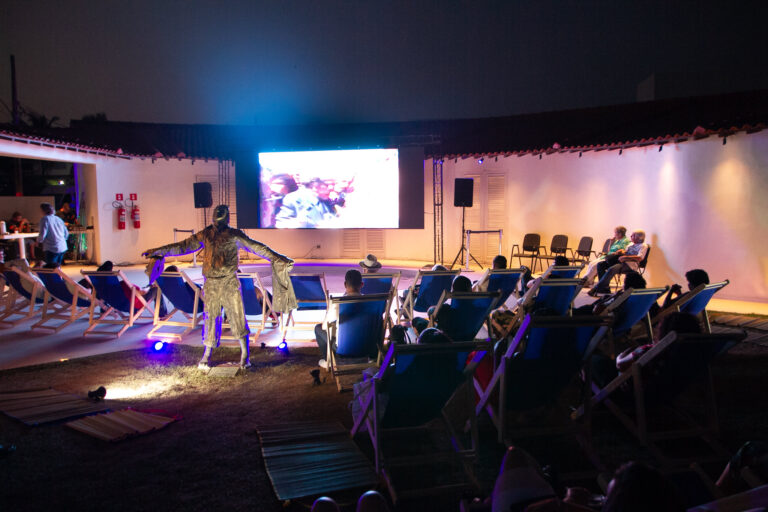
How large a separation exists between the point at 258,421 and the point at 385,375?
53.3 inches

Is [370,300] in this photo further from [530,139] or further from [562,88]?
[562,88]

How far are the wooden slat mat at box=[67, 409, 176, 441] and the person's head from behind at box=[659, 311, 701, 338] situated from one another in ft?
11.3

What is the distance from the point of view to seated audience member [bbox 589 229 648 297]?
26.9 feet

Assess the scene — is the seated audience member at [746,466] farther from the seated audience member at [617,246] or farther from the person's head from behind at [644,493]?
the seated audience member at [617,246]

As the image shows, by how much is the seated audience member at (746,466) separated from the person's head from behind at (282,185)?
35.5 feet

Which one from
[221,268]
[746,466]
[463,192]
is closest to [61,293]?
[221,268]

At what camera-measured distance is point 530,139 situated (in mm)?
12008

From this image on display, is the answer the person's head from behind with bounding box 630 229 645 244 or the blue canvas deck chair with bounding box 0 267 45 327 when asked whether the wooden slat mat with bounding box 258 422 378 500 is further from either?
the person's head from behind with bounding box 630 229 645 244

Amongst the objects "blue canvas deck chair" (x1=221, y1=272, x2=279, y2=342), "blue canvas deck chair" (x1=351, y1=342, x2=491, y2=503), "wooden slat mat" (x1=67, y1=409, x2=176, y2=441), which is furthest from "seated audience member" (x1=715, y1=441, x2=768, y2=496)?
"blue canvas deck chair" (x1=221, y1=272, x2=279, y2=342)

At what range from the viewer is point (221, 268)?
190 inches

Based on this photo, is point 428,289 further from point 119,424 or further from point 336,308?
point 119,424

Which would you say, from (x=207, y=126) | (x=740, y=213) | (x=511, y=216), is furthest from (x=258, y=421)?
(x=207, y=126)

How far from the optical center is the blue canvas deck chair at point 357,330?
4.19 m

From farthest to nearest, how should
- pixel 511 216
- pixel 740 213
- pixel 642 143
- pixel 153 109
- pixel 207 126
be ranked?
pixel 153 109, pixel 207 126, pixel 511 216, pixel 642 143, pixel 740 213
